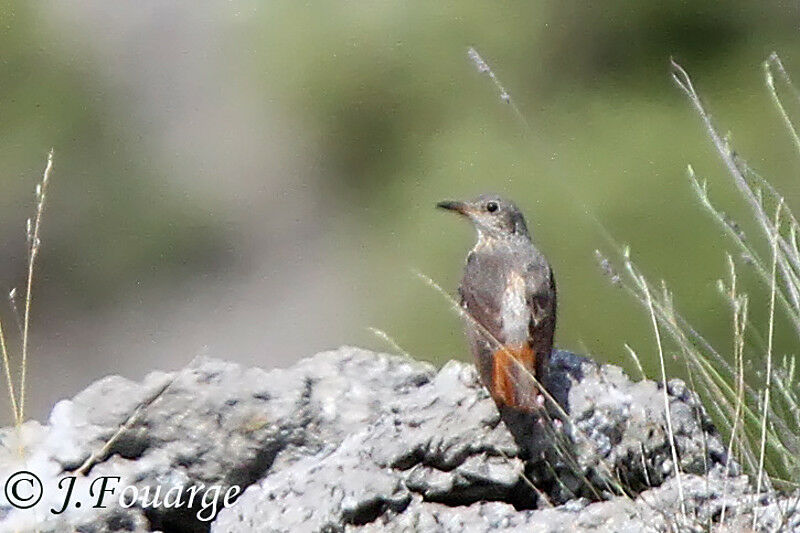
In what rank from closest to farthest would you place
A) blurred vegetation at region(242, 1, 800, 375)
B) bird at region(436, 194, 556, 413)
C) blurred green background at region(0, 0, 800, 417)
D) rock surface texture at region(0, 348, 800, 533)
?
rock surface texture at region(0, 348, 800, 533), bird at region(436, 194, 556, 413), blurred vegetation at region(242, 1, 800, 375), blurred green background at region(0, 0, 800, 417)

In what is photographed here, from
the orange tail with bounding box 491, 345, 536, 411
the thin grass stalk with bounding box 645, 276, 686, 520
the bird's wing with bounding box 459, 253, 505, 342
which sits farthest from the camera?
the bird's wing with bounding box 459, 253, 505, 342

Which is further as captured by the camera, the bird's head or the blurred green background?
the blurred green background

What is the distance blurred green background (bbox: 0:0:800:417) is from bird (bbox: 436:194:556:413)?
466cm

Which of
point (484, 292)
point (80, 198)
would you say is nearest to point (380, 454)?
point (484, 292)

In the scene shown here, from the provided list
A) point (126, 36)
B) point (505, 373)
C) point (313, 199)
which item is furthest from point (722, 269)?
point (126, 36)

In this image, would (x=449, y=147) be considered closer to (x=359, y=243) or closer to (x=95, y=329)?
(x=359, y=243)

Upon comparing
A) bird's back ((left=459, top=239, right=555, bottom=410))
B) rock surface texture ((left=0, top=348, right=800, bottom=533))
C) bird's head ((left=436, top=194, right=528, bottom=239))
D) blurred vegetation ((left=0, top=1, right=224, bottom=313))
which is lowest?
rock surface texture ((left=0, top=348, right=800, bottom=533))

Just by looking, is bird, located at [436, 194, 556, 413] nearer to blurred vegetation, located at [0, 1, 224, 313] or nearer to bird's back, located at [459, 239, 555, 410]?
bird's back, located at [459, 239, 555, 410]

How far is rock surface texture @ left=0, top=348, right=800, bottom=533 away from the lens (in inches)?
204

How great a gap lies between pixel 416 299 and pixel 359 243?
78.5 inches

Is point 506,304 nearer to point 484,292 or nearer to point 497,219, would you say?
point 484,292

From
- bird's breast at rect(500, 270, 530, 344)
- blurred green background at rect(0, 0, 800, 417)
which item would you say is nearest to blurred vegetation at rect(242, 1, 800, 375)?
blurred green background at rect(0, 0, 800, 417)

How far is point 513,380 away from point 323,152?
9.96 m

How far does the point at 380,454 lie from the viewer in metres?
5.40
